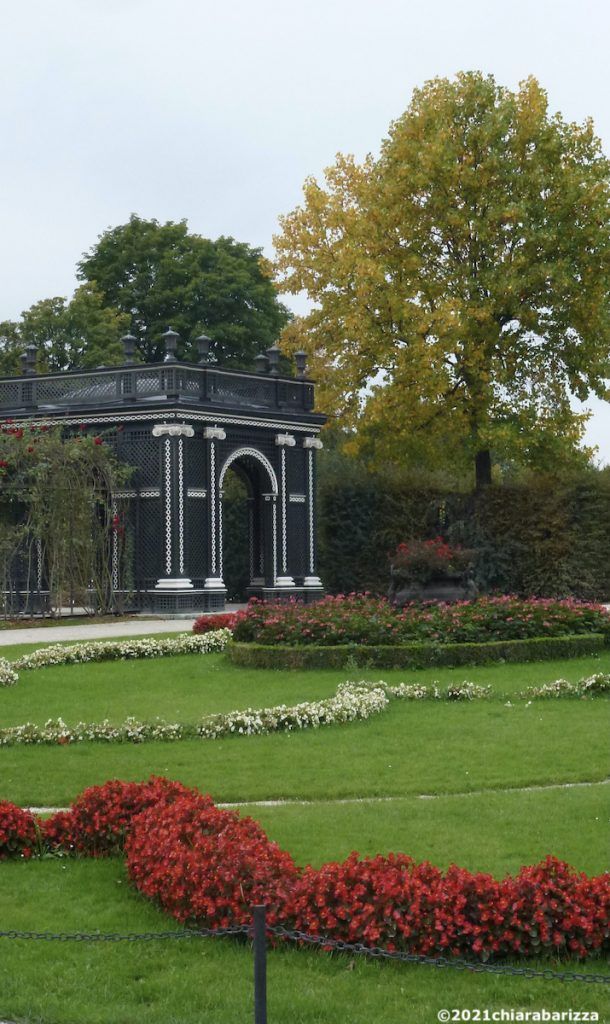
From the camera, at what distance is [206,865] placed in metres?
6.88

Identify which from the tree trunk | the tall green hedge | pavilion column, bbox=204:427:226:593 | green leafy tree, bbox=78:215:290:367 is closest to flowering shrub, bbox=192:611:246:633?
pavilion column, bbox=204:427:226:593

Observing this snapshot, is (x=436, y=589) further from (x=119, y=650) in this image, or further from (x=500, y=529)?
(x=500, y=529)

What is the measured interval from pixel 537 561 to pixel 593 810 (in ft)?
84.3

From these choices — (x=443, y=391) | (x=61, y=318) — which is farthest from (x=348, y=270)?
(x=61, y=318)

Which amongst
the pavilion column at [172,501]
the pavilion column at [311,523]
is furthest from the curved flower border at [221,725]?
the pavilion column at [311,523]

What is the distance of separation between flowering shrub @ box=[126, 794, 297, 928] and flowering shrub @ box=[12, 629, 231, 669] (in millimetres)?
11479

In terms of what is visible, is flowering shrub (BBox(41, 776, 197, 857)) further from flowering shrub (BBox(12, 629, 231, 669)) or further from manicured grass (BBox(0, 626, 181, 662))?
manicured grass (BBox(0, 626, 181, 662))

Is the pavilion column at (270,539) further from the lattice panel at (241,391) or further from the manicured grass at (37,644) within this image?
the manicured grass at (37,644)

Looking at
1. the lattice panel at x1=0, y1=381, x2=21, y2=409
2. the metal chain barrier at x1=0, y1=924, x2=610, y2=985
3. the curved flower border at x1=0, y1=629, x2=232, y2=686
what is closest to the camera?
the metal chain barrier at x1=0, y1=924, x2=610, y2=985

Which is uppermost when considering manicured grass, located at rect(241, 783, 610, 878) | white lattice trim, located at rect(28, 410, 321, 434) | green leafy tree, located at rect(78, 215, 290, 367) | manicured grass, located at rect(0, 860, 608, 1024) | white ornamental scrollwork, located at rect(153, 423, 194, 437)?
green leafy tree, located at rect(78, 215, 290, 367)

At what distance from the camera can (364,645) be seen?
1809 cm

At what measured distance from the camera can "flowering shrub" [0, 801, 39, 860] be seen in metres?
8.26

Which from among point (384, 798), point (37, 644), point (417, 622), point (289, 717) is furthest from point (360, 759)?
point (37, 644)

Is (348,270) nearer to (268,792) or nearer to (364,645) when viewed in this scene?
(364,645)
